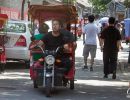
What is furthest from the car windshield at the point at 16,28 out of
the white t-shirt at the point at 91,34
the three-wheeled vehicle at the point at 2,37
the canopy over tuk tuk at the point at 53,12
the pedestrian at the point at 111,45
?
the canopy over tuk tuk at the point at 53,12

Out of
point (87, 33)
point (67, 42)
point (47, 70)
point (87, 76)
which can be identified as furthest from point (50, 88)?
point (87, 33)

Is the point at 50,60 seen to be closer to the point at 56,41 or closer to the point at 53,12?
the point at 56,41

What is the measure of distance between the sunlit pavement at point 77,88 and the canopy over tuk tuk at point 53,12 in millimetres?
1702

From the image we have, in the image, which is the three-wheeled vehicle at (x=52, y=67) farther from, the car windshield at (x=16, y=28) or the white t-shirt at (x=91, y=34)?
the white t-shirt at (x=91, y=34)

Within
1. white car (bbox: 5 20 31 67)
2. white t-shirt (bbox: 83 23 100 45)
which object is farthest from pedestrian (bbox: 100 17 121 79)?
white car (bbox: 5 20 31 67)

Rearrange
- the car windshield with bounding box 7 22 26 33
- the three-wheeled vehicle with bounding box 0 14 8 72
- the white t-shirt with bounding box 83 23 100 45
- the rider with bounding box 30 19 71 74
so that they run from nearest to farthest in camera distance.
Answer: the rider with bounding box 30 19 71 74 < the three-wheeled vehicle with bounding box 0 14 8 72 < the car windshield with bounding box 7 22 26 33 < the white t-shirt with bounding box 83 23 100 45

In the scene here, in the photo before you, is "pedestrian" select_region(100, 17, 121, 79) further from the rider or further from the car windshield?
the rider

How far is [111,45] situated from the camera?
16156 mm

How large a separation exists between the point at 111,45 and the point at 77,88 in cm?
299

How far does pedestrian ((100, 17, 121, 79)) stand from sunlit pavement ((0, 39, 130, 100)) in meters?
0.32

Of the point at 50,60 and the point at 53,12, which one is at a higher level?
the point at 53,12

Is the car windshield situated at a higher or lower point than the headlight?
higher

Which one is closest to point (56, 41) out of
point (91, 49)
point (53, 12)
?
point (53, 12)

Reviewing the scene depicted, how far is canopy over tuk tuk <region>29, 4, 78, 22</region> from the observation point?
1403 cm
